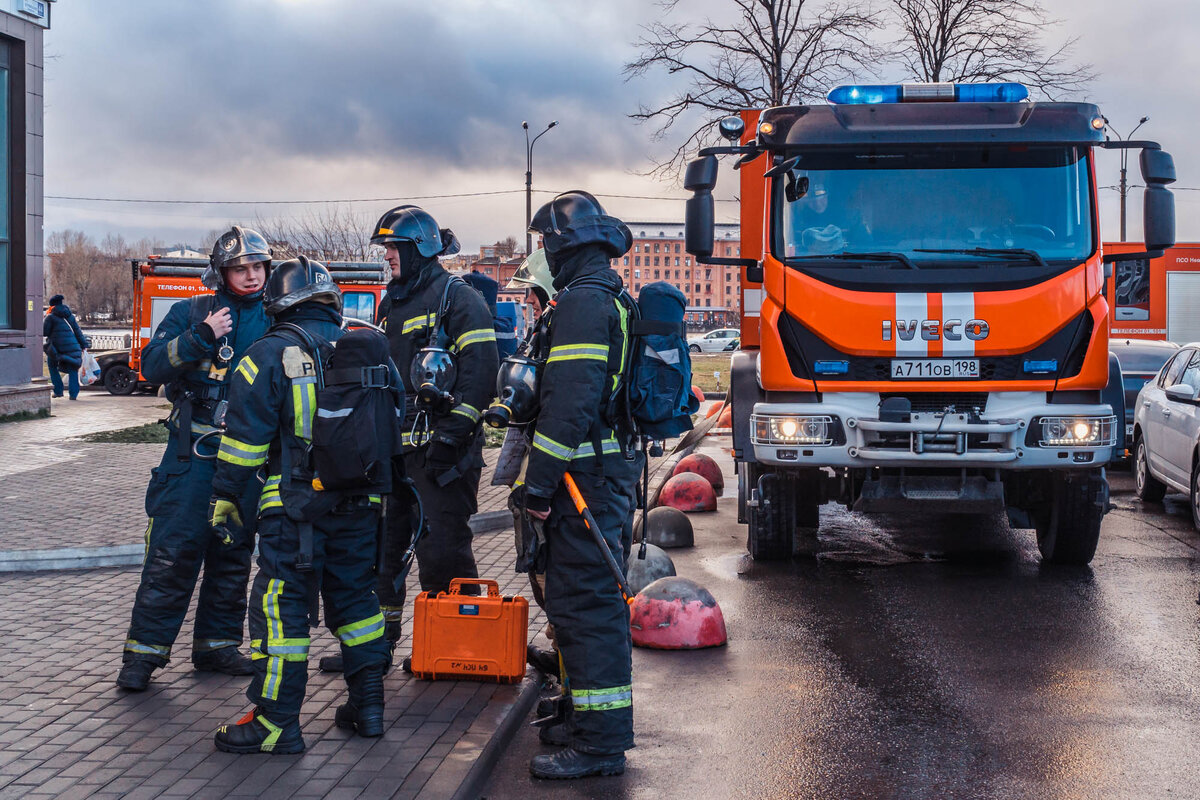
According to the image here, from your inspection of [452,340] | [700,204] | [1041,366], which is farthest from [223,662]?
[1041,366]

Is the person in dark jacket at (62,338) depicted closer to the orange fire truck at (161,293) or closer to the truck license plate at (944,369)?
the orange fire truck at (161,293)

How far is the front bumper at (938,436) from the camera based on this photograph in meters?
7.64

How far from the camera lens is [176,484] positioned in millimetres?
5551

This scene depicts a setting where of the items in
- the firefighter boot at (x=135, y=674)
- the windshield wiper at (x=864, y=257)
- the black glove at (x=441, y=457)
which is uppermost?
the windshield wiper at (x=864, y=257)

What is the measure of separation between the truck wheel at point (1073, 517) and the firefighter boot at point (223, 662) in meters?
5.66

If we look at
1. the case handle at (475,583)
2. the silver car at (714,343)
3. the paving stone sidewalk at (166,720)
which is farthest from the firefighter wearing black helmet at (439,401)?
the silver car at (714,343)

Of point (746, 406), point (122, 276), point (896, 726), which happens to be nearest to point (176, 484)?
point (896, 726)

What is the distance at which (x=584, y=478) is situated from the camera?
15.7 feet

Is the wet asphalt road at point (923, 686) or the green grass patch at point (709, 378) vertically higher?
the green grass patch at point (709, 378)

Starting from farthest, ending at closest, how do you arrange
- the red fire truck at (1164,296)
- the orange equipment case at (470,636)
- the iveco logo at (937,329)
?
the red fire truck at (1164,296)
the iveco logo at (937,329)
the orange equipment case at (470,636)

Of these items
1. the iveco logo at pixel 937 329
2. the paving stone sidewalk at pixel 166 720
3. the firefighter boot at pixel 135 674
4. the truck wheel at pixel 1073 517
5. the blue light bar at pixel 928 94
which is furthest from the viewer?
the truck wheel at pixel 1073 517

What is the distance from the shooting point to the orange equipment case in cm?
544

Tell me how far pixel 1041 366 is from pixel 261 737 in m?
5.46

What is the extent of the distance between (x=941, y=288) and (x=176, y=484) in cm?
489
